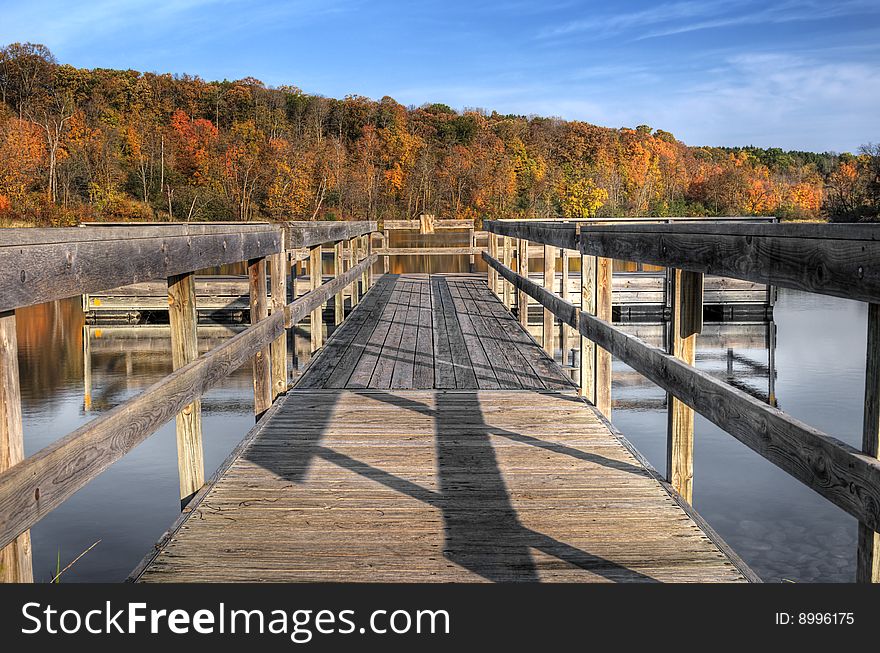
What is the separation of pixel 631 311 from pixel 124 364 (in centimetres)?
942

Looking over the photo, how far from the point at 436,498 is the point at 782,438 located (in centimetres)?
158

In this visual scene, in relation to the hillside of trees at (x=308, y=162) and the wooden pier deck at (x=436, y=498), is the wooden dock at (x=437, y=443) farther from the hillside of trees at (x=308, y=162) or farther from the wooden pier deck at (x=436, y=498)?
the hillside of trees at (x=308, y=162)

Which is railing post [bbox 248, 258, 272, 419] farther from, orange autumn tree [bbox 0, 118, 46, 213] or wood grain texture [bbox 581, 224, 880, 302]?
orange autumn tree [bbox 0, 118, 46, 213]

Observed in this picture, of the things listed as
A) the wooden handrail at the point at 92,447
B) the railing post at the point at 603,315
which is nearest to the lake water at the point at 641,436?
the railing post at the point at 603,315

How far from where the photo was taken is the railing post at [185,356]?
3.29 meters

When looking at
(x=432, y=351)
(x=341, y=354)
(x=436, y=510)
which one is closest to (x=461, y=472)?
(x=436, y=510)

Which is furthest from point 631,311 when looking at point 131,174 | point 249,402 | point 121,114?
point 121,114

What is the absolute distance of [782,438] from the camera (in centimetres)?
208

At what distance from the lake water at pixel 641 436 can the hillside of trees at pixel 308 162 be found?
28236 millimetres

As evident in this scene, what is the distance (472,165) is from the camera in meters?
63.5

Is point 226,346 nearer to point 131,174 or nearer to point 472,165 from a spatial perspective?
point 131,174

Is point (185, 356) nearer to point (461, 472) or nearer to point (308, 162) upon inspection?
point (461, 472)

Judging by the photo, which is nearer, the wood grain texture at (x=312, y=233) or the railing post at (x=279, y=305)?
the railing post at (x=279, y=305)

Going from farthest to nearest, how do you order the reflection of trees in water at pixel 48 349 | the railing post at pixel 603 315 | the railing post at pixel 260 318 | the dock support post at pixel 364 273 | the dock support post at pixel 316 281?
the dock support post at pixel 364 273, the reflection of trees in water at pixel 48 349, the dock support post at pixel 316 281, the railing post at pixel 603 315, the railing post at pixel 260 318
